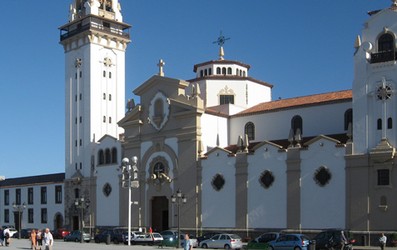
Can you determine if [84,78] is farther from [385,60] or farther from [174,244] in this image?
[385,60]

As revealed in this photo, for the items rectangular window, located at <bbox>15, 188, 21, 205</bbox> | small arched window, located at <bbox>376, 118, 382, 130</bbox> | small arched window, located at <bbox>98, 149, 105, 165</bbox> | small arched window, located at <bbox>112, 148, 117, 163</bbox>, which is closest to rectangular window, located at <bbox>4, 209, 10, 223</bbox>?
rectangular window, located at <bbox>15, 188, 21, 205</bbox>

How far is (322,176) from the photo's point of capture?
4888cm

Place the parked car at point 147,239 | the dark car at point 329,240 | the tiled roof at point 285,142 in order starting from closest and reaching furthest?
the dark car at point 329,240 < the tiled roof at point 285,142 < the parked car at point 147,239

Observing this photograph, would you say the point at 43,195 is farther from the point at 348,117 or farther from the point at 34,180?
the point at 348,117

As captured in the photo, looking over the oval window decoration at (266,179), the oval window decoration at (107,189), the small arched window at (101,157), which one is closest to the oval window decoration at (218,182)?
the oval window decoration at (266,179)

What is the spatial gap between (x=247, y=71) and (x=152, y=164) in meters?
15.2

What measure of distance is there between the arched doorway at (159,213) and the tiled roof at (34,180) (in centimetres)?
1644

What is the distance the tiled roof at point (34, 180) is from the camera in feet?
245

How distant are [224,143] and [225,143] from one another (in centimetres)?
11

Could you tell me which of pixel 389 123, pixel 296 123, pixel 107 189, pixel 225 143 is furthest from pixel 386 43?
pixel 107 189

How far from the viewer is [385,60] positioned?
1834 inches

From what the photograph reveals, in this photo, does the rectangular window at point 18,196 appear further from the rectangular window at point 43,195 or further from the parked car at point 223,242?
the parked car at point 223,242

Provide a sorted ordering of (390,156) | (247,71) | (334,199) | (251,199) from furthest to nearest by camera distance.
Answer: (247,71) < (251,199) < (334,199) < (390,156)

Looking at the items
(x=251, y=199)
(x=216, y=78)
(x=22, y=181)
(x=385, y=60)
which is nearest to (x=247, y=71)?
(x=216, y=78)
